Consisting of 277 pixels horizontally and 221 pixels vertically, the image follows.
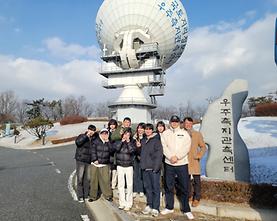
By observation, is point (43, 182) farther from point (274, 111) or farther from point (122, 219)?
point (274, 111)

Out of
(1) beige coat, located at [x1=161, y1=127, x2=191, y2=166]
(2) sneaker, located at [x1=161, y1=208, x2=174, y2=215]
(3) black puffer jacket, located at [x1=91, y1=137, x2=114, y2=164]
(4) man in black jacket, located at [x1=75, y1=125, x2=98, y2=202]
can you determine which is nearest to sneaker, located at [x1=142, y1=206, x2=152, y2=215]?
(2) sneaker, located at [x1=161, y1=208, x2=174, y2=215]

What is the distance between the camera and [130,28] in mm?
31297

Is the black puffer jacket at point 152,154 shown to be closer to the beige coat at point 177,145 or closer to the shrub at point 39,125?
the beige coat at point 177,145

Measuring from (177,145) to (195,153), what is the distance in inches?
22.8

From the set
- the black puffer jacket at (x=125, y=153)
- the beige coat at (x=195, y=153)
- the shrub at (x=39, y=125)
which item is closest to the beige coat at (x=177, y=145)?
the beige coat at (x=195, y=153)

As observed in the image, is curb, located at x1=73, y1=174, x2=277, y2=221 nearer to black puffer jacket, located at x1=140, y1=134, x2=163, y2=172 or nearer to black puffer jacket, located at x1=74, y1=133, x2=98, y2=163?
black puffer jacket, located at x1=140, y1=134, x2=163, y2=172

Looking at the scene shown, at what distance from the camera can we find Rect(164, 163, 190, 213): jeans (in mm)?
4848

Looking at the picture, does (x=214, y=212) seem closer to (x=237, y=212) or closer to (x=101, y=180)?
(x=237, y=212)

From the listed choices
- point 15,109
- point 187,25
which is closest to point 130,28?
point 187,25

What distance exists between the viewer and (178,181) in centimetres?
497

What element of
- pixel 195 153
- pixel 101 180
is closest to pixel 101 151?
pixel 101 180

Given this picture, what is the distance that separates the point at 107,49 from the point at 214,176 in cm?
2941

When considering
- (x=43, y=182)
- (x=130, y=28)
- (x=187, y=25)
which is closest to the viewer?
(x=43, y=182)

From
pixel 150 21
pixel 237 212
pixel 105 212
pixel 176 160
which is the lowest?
pixel 105 212
